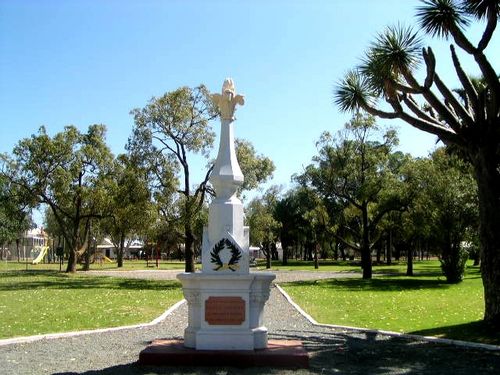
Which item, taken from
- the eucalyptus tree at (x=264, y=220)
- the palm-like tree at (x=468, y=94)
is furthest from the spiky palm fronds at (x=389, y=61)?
the eucalyptus tree at (x=264, y=220)

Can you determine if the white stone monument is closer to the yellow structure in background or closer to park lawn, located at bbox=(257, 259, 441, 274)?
park lawn, located at bbox=(257, 259, 441, 274)

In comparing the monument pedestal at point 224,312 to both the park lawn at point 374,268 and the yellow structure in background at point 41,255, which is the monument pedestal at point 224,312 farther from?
the yellow structure in background at point 41,255

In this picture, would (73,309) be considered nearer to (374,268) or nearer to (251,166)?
(251,166)

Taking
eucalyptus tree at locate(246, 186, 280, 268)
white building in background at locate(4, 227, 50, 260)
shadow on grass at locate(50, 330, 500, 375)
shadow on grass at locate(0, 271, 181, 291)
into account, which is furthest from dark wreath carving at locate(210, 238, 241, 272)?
white building in background at locate(4, 227, 50, 260)

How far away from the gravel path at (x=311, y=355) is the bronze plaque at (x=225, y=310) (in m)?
0.96

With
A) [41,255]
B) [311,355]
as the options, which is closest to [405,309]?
[311,355]

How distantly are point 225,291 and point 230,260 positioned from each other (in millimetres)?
525

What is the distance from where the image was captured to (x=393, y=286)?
27.2 m

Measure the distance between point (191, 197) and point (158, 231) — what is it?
773 centimetres

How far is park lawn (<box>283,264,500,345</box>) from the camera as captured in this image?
42.0 feet

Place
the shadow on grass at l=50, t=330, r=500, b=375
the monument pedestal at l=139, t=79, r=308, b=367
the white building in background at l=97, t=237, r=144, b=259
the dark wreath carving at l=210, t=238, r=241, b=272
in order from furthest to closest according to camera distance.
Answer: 1. the white building in background at l=97, t=237, r=144, b=259
2. the dark wreath carving at l=210, t=238, r=241, b=272
3. the monument pedestal at l=139, t=79, r=308, b=367
4. the shadow on grass at l=50, t=330, r=500, b=375

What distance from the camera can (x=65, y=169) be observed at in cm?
3691

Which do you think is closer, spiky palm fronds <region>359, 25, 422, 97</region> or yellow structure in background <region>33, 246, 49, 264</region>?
spiky palm fronds <region>359, 25, 422, 97</region>

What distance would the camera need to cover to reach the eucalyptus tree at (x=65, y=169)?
36125mm
